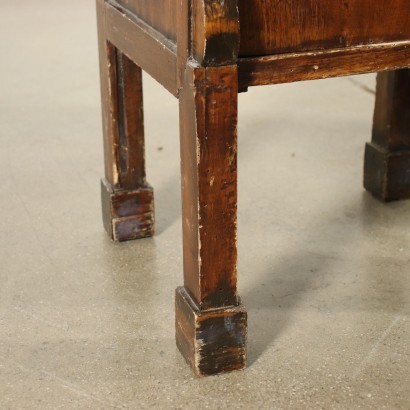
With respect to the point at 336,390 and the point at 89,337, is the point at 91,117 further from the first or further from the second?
the point at 336,390

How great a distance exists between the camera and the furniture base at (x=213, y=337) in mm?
1579

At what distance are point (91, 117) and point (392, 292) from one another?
4.57ft

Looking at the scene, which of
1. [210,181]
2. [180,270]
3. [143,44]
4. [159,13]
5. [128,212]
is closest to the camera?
[210,181]

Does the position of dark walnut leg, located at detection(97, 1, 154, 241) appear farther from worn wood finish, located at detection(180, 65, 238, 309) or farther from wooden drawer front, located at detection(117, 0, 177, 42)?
worn wood finish, located at detection(180, 65, 238, 309)

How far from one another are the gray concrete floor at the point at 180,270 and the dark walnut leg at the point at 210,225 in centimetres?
6

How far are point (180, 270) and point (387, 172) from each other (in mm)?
614

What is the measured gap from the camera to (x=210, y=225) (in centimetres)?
151

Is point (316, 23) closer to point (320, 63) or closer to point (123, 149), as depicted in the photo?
point (320, 63)

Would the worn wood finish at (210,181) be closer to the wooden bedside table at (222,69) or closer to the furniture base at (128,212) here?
the wooden bedside table at (222,69)

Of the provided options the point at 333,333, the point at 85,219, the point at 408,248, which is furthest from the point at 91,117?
the point at 333,333

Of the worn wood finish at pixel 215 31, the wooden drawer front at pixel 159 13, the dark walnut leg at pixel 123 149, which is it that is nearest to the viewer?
the worn wood finish at pixel 215 31

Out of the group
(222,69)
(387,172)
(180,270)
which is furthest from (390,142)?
(222,69)

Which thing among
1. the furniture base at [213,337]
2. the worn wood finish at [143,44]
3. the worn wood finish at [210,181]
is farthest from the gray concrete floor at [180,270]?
the worn wood finish at [143,44]

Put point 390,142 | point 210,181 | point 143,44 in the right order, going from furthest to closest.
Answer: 1. point 390,142
2. point 143,44
3. point 210,181
